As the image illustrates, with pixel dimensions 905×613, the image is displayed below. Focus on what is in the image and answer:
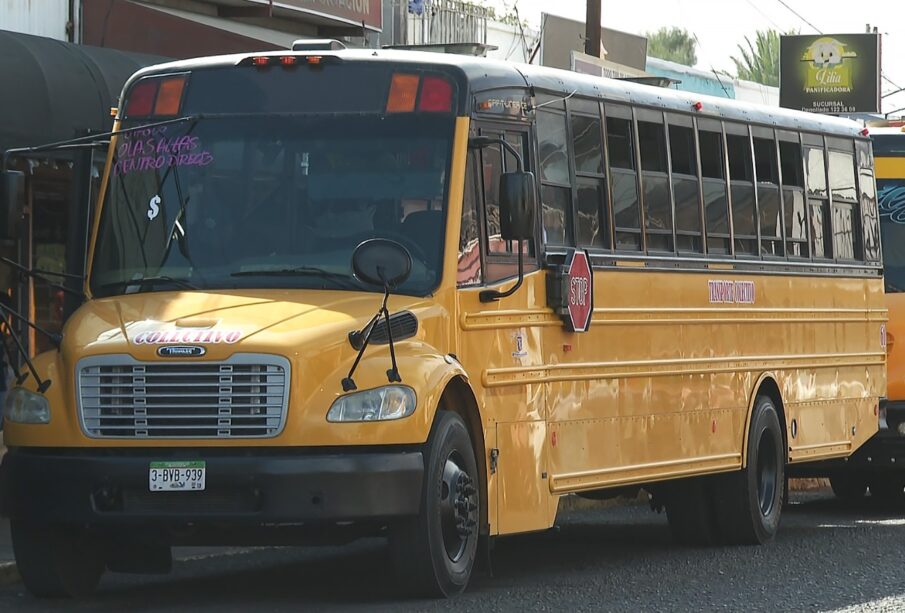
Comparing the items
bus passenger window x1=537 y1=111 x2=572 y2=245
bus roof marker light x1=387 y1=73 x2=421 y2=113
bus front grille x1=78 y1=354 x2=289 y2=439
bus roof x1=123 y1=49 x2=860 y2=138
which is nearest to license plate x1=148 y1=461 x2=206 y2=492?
bus front grille x1=78 y1=354 x2=289 y2=439

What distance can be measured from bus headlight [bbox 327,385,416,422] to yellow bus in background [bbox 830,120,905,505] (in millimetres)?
8345

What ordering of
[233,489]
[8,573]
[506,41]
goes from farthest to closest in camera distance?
1. [506,41]
2. [8,573]
3. [233,489]

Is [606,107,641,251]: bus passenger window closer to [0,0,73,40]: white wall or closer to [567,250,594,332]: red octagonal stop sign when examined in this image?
[567,250,594,332]: red octagonal stop sign

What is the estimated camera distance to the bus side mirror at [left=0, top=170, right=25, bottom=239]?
10633 millimetres

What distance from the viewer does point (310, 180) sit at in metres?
10.9

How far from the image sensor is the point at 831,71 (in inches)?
2287

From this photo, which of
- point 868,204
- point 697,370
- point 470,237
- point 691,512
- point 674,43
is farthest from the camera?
point 674,43

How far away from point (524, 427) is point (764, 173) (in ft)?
14.9

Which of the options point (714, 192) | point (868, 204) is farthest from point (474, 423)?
point (868, 204)

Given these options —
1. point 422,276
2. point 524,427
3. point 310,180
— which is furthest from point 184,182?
point 524,427

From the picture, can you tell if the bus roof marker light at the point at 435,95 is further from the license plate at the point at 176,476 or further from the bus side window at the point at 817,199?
the bus side window at the point at 817,199

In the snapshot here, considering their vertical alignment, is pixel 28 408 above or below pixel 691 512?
above

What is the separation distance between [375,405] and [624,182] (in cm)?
366

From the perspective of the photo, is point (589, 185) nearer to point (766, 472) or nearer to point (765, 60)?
point (766, 472)
